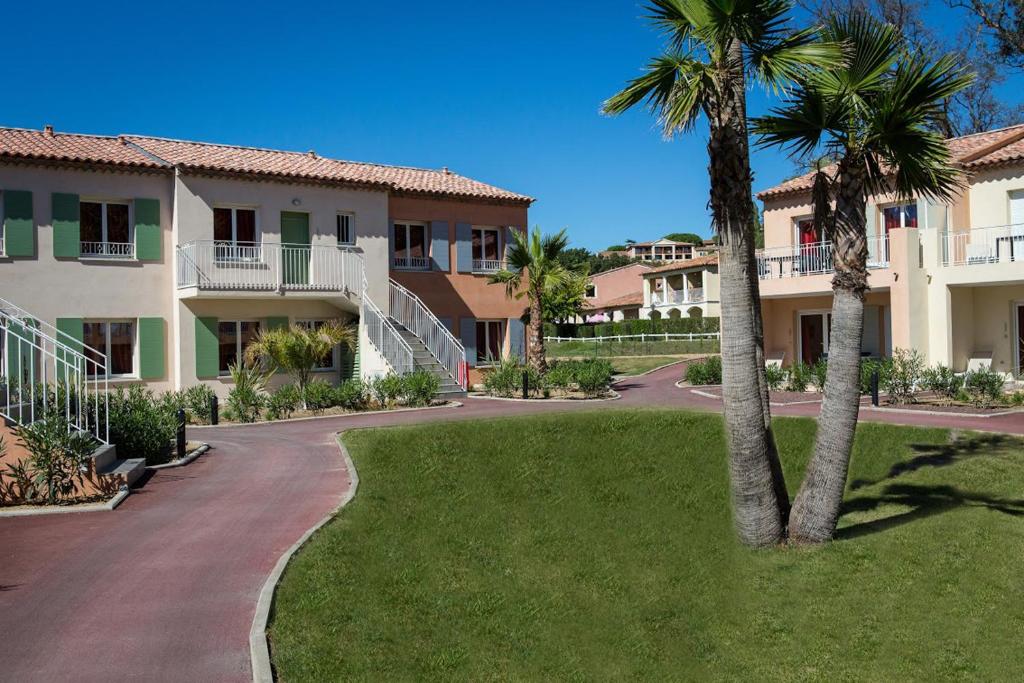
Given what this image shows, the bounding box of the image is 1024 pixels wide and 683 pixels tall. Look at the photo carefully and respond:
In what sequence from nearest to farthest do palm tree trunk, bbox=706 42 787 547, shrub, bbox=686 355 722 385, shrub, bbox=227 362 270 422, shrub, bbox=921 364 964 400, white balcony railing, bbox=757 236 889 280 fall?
1. palm tree trunk, bbox=706 42 787 547
2. shrub, bbox=227 362 270 422
3. shrub, bbox=921 364 964 400
4. white balcony railing, bbox=757 236 889 280
5. shrub, bbox=686 355 722 385

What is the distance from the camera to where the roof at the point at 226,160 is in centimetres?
2334

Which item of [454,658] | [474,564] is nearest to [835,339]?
[474,564]

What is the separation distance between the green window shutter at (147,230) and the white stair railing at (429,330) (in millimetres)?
6733

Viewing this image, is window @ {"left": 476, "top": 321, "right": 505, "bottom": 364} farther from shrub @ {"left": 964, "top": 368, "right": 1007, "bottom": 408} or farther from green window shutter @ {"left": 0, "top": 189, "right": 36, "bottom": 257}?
shrub @ {"left": 964, "top": 368, "right": 1007, "bottom": 408}

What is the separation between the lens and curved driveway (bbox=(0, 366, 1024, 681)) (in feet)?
21.2

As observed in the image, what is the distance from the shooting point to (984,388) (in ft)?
66.5

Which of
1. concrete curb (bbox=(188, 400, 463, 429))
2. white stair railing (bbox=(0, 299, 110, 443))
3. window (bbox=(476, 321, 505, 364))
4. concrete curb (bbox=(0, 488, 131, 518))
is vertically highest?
window (bbox=(476, 321, 505, 364))

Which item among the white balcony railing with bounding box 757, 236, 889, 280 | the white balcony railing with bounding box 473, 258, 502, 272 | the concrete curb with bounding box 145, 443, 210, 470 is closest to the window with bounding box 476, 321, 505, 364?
the white balcony railing with bounding box 473, 258, 502, 272

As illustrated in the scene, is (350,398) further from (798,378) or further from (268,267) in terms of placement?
(798,378)

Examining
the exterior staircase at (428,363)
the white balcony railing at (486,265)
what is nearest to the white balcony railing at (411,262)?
the white balcony railing at (486,265)

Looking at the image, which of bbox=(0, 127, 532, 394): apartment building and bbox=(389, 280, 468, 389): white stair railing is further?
bbox=(389, 280, 468, 389): white stair railing

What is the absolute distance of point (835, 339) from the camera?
1062cm

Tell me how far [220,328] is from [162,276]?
2.03 meters

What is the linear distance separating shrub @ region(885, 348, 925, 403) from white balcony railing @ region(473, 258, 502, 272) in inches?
527
